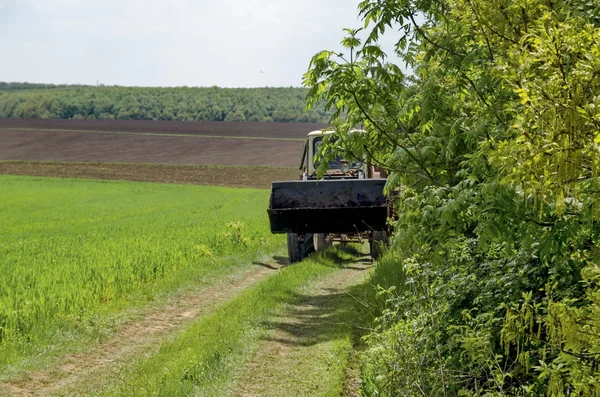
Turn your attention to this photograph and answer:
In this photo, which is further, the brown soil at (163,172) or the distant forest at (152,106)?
the distant forest at (152,106)

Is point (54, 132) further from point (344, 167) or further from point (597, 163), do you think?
point (597, 163)

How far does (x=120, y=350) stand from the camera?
981 cm

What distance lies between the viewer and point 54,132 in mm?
73312

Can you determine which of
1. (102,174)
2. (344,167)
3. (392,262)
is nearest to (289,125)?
(102,174)

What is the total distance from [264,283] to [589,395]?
968 cm

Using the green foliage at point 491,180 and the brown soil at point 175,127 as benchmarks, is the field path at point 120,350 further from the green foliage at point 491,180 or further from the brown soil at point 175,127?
the brown soil at point 175,127

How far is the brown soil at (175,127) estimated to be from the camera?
77000 mm

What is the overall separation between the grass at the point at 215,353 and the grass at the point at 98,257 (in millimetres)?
1356

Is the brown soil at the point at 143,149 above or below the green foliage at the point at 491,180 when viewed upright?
below

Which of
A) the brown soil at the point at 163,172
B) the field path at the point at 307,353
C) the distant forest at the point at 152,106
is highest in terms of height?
the distant forest at the point at 152,106

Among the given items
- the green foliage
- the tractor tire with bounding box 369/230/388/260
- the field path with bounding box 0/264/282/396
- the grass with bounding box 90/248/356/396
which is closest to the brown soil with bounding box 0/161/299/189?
the tractor tire with bounding box 369/230/388/260

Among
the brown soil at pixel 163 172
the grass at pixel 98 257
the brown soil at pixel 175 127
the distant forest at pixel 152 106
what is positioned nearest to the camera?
the grass at pixel 98 257

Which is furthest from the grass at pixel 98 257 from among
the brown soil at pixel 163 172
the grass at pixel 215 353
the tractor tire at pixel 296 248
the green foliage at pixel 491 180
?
the brown soil at pixel 163 172

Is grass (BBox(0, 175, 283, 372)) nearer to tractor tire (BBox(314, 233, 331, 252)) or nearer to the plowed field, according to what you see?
tractor tire (BBox(314, 233, 331, 252))
